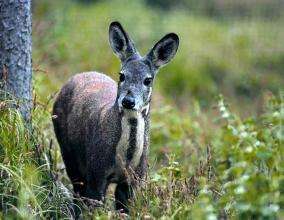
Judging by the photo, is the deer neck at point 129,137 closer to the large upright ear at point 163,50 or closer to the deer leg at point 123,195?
the deer leg at point 123,195

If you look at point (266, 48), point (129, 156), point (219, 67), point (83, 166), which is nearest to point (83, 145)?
point (83, 166)

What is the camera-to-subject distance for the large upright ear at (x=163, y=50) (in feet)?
26.3

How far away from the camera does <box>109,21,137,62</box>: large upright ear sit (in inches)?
315

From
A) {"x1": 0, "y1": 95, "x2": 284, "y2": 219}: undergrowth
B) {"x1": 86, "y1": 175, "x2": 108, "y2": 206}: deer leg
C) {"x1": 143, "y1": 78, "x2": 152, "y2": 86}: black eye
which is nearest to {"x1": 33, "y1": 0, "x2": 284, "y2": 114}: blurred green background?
{"x1": 143, "y1": 78, "x2": 152, "y2": 86}: black eye

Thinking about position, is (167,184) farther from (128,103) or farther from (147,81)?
(147,81)

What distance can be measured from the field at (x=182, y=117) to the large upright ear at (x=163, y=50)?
0.67m

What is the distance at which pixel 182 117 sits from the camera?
12586 millimetres

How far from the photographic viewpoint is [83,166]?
27.0 ft

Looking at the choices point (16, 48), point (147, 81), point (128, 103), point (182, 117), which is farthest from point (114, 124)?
point (182, 117)

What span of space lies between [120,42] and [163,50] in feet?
1.34

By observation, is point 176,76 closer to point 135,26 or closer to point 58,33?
point 135,26

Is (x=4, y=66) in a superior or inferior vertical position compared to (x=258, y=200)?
superior

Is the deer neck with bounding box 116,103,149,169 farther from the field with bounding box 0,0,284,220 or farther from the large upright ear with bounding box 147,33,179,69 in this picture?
Answer: the large upright ear with bounding box 147,33,179,69

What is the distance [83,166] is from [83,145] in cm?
22
